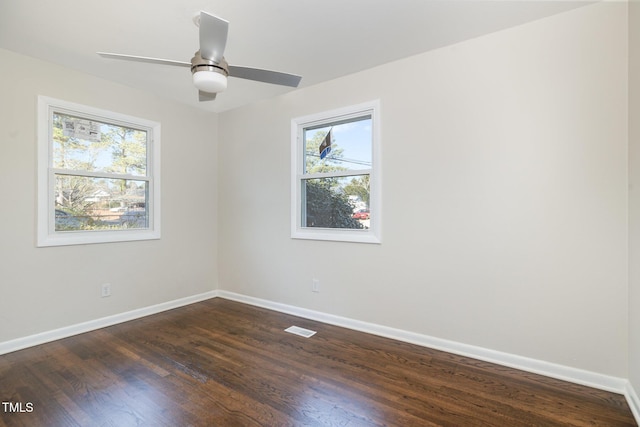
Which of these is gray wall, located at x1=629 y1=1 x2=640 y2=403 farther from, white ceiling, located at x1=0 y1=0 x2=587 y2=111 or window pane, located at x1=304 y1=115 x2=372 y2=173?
window pane, located at x1=304 y1=115 x2=372 y2=173

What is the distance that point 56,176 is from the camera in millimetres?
2920

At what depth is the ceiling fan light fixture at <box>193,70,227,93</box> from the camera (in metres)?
1.81

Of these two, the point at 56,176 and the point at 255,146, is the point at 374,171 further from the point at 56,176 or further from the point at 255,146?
the point at 56,176

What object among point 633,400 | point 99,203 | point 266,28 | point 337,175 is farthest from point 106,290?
point 633,400

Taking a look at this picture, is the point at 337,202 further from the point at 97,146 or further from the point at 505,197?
the point at 97,146

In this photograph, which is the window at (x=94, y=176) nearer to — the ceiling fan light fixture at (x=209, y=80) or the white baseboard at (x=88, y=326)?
the white baseboard at (x=88, y=326)

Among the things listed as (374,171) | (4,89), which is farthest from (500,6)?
(4,89)

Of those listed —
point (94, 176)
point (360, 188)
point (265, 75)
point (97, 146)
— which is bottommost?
point (360, 188)

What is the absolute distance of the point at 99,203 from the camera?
326cm

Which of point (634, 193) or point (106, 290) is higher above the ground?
point (634, 193)

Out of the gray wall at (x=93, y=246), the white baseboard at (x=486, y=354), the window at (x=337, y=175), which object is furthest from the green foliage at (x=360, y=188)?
the gray wall at (x=93, y=246)

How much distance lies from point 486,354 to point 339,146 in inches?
91.2

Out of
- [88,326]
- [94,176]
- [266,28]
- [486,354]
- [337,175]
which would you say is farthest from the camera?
[337,175]

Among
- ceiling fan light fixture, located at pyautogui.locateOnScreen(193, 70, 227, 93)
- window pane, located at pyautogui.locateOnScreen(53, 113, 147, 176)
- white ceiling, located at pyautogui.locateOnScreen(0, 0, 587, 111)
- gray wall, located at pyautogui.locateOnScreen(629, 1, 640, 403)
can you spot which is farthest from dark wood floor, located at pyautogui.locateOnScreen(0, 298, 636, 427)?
white ceiling, located at pyautogui.locateOnScreen(0, 0, 587, 111)
